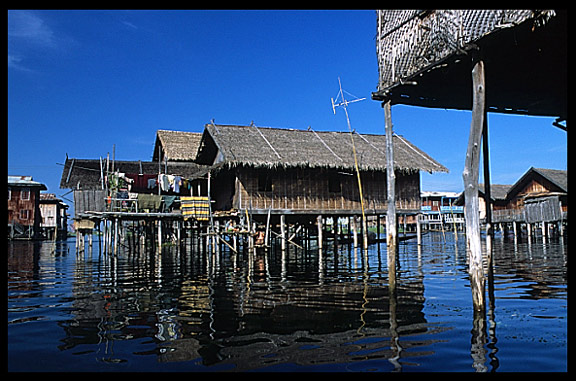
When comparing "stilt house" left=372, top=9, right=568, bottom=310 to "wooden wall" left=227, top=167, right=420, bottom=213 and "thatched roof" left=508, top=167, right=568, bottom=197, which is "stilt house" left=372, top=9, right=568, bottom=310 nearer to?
"wooden wall" left=227, top=167, right=420, bottom=213

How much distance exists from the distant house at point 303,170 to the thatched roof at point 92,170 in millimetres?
5889

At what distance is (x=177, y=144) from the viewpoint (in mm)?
32469

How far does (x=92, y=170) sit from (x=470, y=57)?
25.5m

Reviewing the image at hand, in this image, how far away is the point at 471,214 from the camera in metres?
6.73

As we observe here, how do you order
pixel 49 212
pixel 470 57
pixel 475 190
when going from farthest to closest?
pixel 49 212, pixel 470 57, pixel 475 190

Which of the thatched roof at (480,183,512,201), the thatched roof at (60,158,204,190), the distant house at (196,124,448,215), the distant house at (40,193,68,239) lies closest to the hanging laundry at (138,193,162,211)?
the distant house at (196,124,448,215)

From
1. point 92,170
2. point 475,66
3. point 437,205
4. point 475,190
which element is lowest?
point 475,190

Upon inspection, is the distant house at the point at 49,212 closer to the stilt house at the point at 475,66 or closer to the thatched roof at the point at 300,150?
the thatched roof at the point at 300,150

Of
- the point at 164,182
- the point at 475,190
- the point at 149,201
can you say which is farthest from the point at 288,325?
the point at 164,182

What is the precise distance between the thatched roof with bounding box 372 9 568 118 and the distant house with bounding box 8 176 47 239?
3722 cm

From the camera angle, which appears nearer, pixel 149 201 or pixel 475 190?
pixel 475 190

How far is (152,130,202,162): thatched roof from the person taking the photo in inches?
1232

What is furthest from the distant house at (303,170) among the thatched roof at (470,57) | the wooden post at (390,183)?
the thatched roof at (470,57)

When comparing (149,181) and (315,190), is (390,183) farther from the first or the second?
(149,181)
